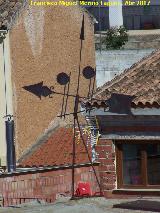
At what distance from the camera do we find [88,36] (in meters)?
26.7

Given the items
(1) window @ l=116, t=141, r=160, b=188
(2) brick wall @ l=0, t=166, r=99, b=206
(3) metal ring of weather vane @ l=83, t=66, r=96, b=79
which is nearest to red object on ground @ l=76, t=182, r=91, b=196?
(2) brick wall @ l=0, t=166, r=99, b=206

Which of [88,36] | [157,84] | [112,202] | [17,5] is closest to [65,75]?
[88,36]

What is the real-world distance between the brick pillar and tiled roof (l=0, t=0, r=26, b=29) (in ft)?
30.6

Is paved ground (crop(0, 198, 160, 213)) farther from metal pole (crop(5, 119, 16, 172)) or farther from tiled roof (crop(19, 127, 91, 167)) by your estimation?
tiled roof (crop(19, 127, 91, 167))

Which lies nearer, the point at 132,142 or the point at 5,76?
the point at 132,142

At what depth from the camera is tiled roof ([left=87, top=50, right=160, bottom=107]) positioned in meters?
15.6

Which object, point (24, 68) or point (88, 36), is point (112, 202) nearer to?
point (24, 68)

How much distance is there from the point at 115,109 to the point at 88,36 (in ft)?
39.2

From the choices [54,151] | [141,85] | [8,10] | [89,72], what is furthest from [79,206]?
[89,72]

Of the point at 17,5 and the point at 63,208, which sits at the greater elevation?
the point at 17,5

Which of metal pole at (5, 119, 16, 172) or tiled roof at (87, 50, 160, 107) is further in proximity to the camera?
metal pole at (5, 119, 16, 172)

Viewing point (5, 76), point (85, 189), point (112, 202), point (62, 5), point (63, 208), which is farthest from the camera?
point (62, 5)

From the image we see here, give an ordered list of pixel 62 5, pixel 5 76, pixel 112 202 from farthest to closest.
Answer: pixel 62 5, pixel 5 76, pixel 112 202

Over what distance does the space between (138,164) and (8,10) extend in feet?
35.4
